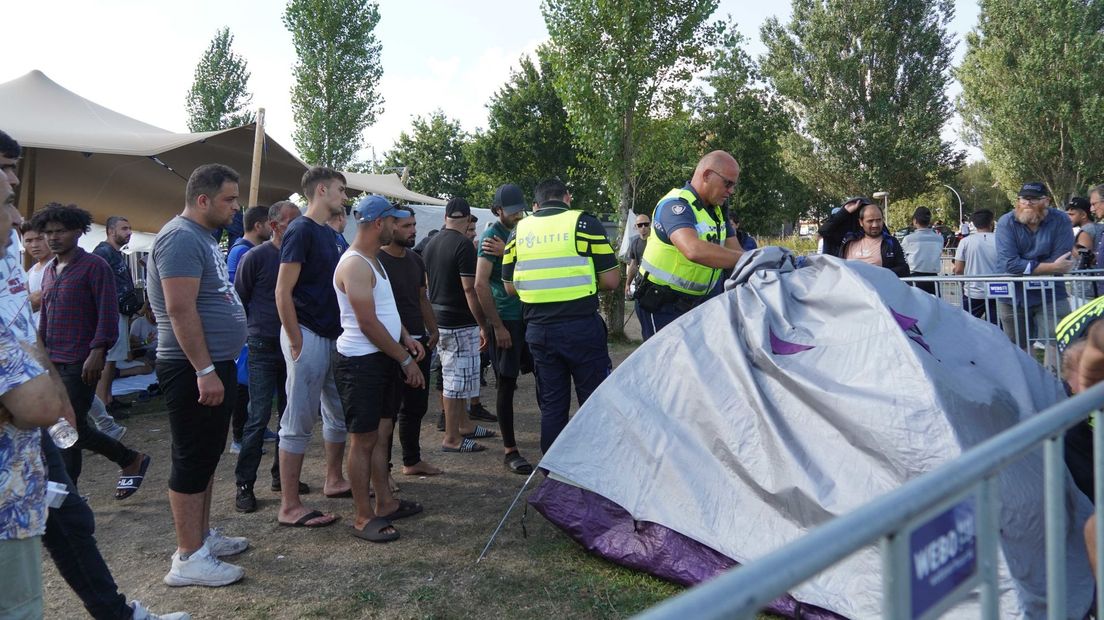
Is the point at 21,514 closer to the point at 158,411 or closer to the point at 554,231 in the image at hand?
the point at 554,231

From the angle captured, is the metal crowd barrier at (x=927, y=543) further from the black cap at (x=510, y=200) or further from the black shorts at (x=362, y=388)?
the black cap at (x=510, y=200)

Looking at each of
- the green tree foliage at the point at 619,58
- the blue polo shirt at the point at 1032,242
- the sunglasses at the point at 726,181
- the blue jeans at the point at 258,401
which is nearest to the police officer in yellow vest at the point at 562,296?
the sunglasses at the point at 726,181

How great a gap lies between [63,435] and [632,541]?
2471 millimetres

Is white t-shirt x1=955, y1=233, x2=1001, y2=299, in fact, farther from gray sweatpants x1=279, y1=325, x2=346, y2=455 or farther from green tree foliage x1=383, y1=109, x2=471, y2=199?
green tree foliage x1=383, y1=109, x2=471, y2=199

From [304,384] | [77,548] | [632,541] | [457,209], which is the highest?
[457,209]

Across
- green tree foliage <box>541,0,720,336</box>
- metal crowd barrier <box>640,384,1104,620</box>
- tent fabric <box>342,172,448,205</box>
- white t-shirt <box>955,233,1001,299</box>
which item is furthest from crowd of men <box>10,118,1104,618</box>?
green tree foliage <box>541,0,720,336</box>

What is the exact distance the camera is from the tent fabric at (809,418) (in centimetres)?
297

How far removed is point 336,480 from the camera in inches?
194

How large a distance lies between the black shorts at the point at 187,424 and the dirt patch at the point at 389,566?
1.81ft

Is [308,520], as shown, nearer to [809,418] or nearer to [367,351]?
[367,351]

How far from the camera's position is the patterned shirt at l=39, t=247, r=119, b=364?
184 inches

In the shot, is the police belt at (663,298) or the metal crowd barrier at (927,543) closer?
the metal crowd barrier at (927,543)

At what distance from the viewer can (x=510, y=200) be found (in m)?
5.75

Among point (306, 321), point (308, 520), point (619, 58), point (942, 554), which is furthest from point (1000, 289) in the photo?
point (619, 58)
